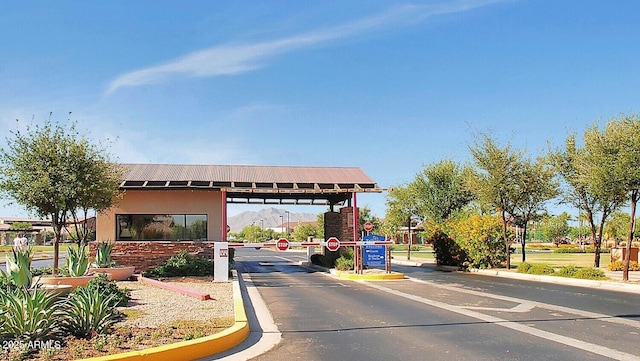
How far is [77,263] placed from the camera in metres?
16.8

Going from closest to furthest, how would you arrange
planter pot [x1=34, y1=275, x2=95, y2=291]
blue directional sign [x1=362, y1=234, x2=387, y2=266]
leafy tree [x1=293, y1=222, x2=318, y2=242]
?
planter pot [x1=34, y1=275, x2=95, y2=291] → blue directional sign [x1=362, y1=234, x2=387, y2=266] → leafy tree [x1=293, y1=222, x2=318, y2=242]

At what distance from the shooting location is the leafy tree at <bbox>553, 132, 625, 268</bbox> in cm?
1905

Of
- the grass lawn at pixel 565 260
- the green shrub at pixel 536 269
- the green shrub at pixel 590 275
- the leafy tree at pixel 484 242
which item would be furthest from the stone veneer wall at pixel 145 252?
the grass lawn at pixel 565 260

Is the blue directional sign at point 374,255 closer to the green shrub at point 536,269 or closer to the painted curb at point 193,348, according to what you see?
the green shrub at point 536,269

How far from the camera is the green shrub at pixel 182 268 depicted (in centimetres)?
2108

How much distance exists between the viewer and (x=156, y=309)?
39.8 ft

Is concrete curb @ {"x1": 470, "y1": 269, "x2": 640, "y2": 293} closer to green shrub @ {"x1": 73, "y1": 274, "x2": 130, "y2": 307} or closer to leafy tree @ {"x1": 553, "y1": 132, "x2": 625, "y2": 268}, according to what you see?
leafy tree @ {"x1": 553, "y1": 132, "x2": 625, "y2": 268}

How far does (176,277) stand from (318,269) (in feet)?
31.0

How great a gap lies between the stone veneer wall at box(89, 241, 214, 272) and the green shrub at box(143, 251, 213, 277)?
6.05 feet

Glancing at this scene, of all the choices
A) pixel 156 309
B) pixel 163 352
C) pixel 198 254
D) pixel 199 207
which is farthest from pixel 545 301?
pixel 199 207

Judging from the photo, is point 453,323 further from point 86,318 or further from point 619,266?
point 619,266

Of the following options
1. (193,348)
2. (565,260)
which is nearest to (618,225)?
(565,260)

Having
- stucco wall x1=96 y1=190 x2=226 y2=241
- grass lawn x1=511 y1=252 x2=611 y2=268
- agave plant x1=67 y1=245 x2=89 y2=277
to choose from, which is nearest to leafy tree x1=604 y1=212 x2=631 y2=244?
grass lawn x1=511 y1=252 x2=611 y2=268

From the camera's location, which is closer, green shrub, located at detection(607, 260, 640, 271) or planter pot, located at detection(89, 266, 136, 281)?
planter pot, located at detection(89, 266, 136, 281)
